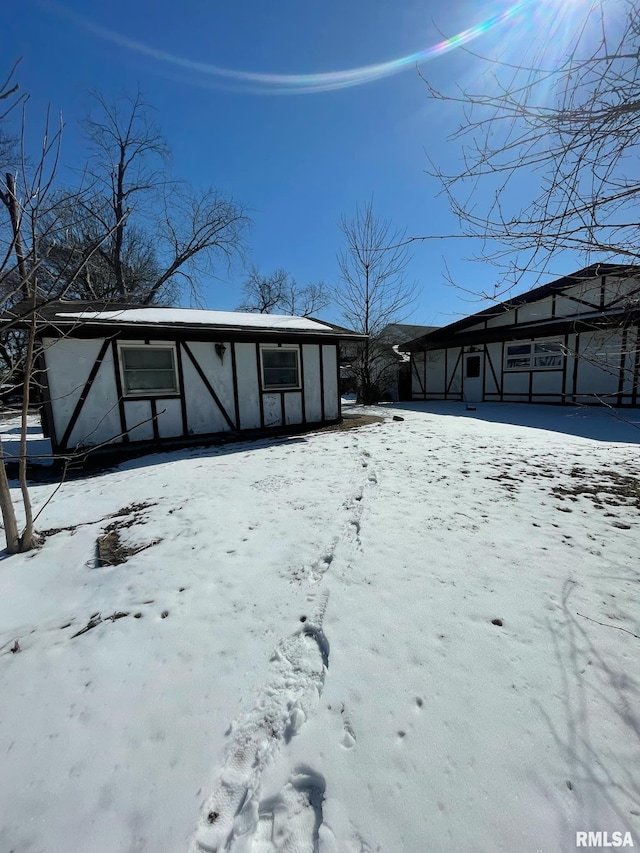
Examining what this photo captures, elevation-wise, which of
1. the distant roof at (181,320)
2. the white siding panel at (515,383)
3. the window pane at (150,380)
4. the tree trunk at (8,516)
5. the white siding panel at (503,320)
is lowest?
the tree trunk at (8,516)

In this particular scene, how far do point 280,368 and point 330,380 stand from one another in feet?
5.18

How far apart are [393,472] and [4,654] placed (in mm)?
4307

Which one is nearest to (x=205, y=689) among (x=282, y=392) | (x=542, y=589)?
(x=542, y=589)

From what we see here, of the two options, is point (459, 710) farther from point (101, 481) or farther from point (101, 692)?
point (101, 481)

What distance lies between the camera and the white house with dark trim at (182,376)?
22.4ft

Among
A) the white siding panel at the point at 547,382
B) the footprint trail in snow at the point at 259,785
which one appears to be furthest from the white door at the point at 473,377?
the footprint trail in snow at the point at 259,785

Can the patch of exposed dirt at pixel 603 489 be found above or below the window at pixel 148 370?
below

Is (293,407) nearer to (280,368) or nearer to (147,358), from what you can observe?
(280,368)

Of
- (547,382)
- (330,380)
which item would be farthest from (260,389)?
(547,382)

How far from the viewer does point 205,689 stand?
1731 mm

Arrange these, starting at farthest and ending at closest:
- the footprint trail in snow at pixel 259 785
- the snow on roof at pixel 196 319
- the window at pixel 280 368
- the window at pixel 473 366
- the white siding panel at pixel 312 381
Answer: the window at pixel 473 366, the white siding panel at pixel 312 381, the window at pixel 280 368, the snow on roof at pixel 196 319, the footprint trail in snow at pixel 259 785

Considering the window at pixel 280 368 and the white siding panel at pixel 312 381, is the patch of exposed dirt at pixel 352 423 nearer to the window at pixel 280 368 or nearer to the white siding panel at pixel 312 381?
the white siding panel at pixel 312 381

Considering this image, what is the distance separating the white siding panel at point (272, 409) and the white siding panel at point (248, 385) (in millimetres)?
222

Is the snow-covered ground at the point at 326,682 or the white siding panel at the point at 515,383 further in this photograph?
the white siding panel at the point at 515,383
